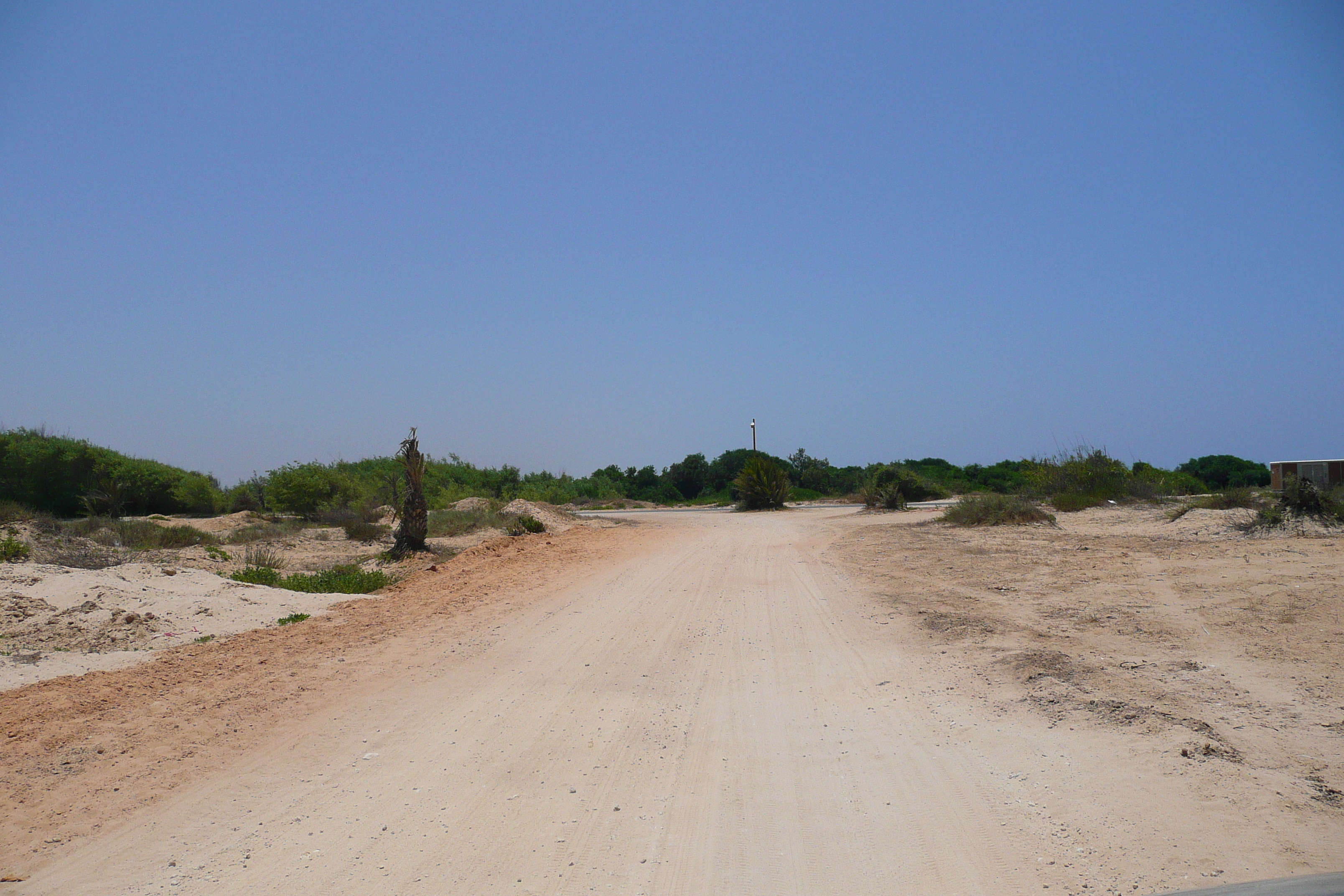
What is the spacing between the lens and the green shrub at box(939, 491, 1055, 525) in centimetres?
1612

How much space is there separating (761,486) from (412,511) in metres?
19.7

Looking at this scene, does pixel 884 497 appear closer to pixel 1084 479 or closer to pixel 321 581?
pixel 1084 479

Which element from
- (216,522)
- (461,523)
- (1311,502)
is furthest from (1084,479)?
(216,522)

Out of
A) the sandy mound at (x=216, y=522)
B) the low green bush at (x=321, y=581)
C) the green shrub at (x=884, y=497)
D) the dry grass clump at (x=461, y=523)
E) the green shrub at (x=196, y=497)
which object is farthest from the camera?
the green shrub at (x=196, y=497)

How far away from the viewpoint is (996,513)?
54.5 ft

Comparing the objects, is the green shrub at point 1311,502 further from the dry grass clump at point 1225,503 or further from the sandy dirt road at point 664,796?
the sandy dirt road at point 664,796

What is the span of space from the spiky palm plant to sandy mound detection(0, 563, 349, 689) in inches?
170

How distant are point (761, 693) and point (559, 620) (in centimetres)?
349

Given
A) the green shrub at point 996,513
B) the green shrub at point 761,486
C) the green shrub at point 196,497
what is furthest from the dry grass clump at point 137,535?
the green shrub at point 761,486

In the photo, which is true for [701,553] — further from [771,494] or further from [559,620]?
[771,494]

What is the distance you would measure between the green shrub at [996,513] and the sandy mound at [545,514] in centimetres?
1039

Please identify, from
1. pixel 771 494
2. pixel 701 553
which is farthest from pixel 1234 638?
pixel 771 494

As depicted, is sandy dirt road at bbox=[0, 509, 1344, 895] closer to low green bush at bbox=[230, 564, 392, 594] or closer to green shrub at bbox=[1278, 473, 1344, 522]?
low green bush at bbox=[230, 564, 392, 594]

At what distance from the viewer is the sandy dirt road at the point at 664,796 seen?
3459 millimetres
